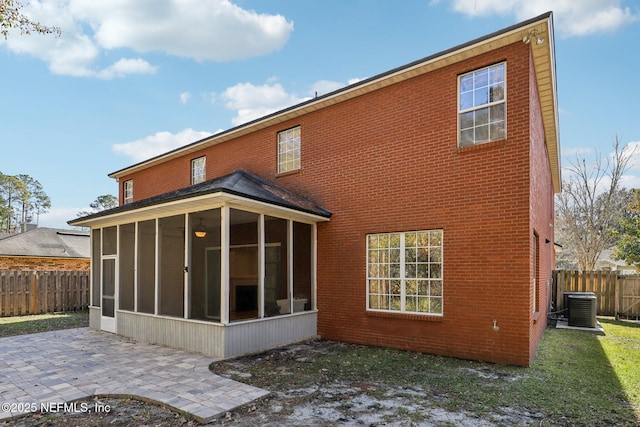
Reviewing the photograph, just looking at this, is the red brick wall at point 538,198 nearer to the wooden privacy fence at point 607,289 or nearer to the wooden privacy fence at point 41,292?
the wooden privacy fence at point 607,289

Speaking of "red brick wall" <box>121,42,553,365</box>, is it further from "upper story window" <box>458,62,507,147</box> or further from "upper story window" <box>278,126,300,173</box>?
"upper story window" <box>278,126,300,173</box>

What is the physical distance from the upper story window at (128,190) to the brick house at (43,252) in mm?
3839

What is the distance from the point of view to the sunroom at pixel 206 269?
7.30 m

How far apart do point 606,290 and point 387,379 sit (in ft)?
38.8

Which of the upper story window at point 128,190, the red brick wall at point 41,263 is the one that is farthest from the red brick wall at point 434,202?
the red brick wall at point 41,263

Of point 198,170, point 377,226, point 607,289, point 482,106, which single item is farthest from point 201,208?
point 607,289

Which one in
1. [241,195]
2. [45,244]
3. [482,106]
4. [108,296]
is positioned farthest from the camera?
[45,244]

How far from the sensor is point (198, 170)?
44.1ft

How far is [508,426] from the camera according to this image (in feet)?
13.3

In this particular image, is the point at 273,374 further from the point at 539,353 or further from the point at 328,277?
the point at 539,353

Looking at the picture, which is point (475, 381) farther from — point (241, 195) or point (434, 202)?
point (241, 195)

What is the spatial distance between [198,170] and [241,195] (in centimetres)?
733

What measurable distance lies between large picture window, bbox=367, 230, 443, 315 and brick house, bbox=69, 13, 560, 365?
0.03 metres

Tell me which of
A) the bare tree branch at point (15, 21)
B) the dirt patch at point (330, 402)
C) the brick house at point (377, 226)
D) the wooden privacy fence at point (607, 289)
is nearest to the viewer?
the dirt patch at point (330, 402)
